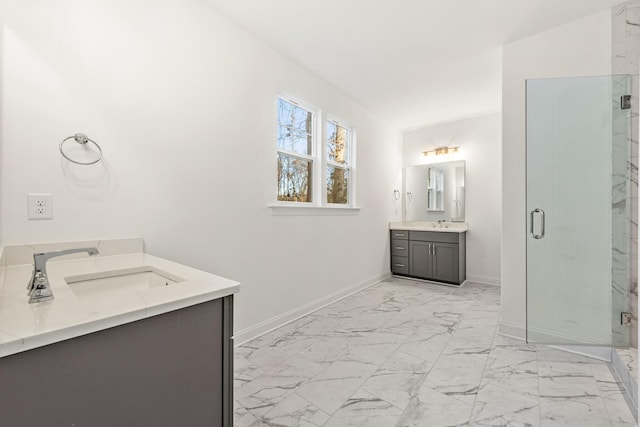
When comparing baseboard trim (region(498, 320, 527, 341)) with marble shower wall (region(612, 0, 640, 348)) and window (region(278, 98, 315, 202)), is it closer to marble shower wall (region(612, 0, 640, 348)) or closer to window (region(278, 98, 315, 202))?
marble shower wall (region(612, 0, 640, 348))

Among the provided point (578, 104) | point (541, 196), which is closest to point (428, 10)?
point (578, 104)

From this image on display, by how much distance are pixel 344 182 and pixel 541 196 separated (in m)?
2.07

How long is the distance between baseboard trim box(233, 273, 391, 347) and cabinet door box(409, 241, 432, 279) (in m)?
0.89

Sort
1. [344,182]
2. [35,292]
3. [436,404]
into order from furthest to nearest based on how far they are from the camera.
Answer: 1. [344,182]
2. [436,404]
3. [35,292]

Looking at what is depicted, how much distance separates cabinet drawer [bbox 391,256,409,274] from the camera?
15.1 ft

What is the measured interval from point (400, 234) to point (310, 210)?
2091mm

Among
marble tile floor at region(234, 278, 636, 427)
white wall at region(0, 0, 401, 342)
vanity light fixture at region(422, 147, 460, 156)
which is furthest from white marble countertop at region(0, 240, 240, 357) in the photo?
vanity light fixture at region(422, 147, 460, 156)

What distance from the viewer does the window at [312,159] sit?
9.52 feet

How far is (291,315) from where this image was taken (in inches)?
112

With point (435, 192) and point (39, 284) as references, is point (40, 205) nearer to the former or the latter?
point (39, 284)

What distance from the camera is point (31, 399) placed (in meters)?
0.61

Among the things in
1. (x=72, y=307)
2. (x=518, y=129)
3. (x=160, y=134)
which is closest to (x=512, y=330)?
(x=518, y=129)

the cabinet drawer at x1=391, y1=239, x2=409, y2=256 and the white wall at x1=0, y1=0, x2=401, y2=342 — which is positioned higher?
the white wall at x1=0, y1=0, x2=401, y2=342

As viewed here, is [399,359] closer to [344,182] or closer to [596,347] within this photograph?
[596,347]
